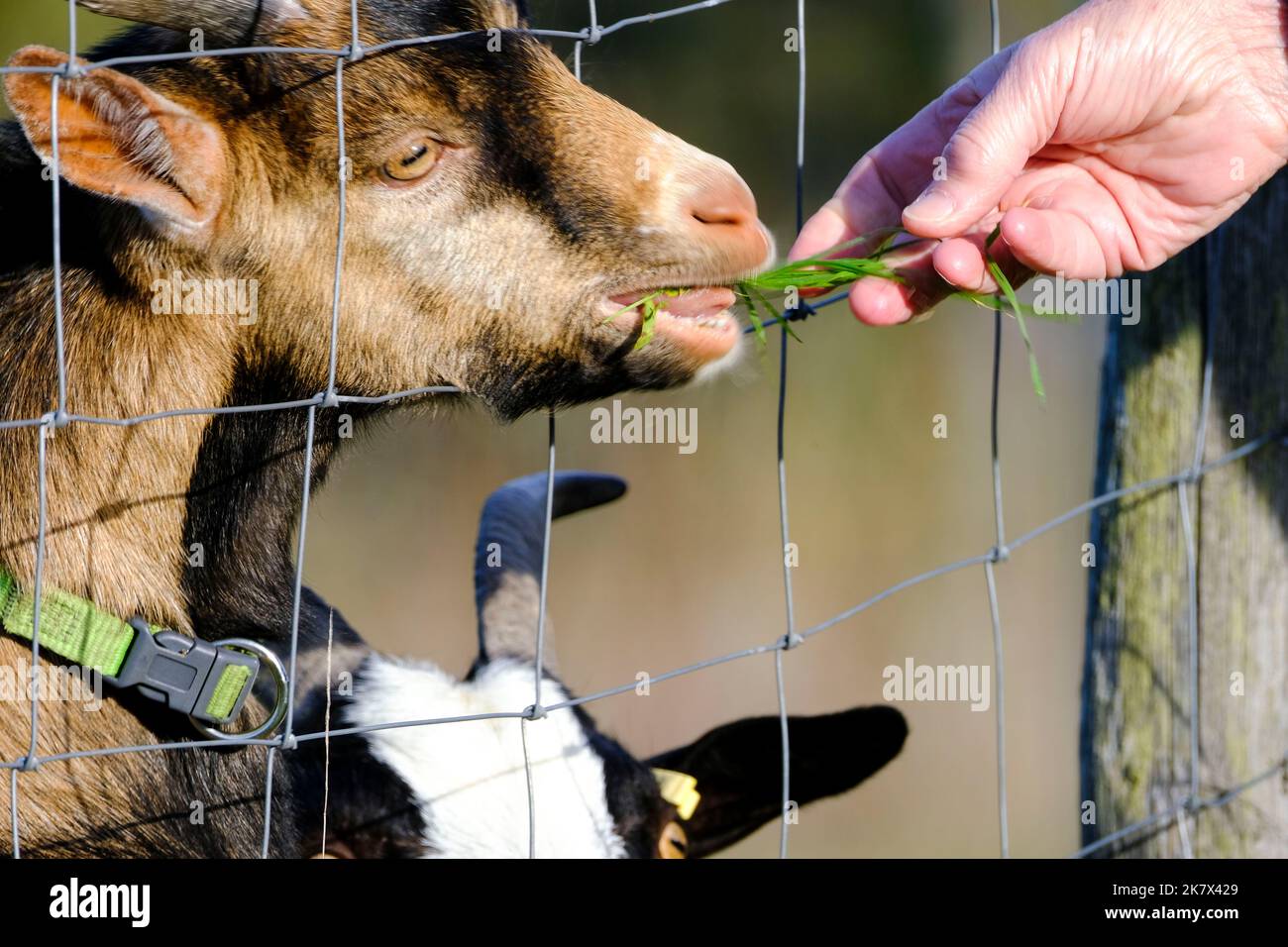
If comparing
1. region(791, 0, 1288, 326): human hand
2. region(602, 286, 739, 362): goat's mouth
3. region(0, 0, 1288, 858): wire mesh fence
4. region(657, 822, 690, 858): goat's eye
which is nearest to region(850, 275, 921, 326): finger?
region(791, 0, 1288, 326): human hand

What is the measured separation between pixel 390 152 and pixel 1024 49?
1017mm

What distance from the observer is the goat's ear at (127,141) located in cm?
190

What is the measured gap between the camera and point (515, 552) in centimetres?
313

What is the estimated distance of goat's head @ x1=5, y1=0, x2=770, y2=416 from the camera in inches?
83.7

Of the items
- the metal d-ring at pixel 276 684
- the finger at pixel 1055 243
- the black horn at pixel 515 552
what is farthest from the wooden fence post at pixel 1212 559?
the metal d-ring at pixel 276 684

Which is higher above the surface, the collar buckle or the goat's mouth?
the goat's mouth

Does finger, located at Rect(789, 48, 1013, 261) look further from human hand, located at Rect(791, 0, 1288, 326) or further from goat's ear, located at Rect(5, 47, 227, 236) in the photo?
goat's ear, located at Rect(5, 47, 227, 236)

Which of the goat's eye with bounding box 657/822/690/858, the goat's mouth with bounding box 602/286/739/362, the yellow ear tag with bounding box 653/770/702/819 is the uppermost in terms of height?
the goat's mouth with bounding box 602/286/739/362

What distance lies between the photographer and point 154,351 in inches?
86.4

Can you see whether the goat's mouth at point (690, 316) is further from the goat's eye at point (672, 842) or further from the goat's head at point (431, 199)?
the goat's eye at point (672, 842)

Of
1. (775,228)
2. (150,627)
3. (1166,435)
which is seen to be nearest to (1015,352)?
(775,228)
